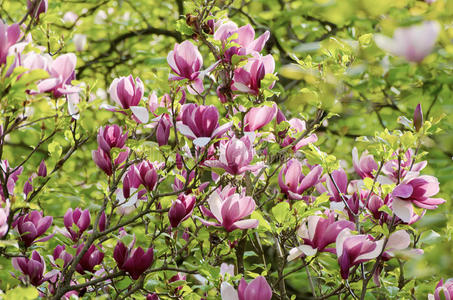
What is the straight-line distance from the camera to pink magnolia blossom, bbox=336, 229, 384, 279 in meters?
1.38

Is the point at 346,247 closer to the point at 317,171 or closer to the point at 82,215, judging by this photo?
the point at 317,171

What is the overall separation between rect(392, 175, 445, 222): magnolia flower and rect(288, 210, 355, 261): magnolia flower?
0.50 feet

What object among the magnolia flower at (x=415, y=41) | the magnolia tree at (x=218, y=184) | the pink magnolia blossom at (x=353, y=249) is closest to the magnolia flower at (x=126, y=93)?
the magnolia tree at (x=218, y=184)

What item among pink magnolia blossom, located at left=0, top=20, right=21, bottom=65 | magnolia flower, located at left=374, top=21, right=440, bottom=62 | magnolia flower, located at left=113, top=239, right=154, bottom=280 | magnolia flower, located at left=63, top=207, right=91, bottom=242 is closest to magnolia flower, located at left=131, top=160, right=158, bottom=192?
magnolia flower, located at left=113, top=239, right=154, bottom=280

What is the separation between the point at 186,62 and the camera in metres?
1.61

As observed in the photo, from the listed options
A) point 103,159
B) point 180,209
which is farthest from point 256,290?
point 103,159

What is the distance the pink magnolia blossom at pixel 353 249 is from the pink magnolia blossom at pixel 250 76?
1.74ft

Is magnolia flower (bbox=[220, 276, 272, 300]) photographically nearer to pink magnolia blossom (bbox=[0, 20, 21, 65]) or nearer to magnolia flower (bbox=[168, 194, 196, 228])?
magnolia flower (bbox=[168, 194, 196, 228])

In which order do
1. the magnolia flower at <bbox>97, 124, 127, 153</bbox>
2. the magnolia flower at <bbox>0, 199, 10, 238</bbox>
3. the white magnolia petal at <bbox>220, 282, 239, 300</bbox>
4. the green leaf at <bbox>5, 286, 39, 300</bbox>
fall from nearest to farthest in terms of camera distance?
1. the green leaf at <bbox>5, 286, 39, 300</bbox>
2. the magnolia flower at <bbox>0, 199, 10, 238</bbox>
3. the white magnolia petal at <bbox>220, 282, 239, 300</bbox>
4. the magnolia flower at <bbox>97, 124, 127, 153</bbox>

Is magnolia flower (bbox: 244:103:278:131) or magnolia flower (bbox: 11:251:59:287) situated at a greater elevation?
magnolia flower (bbox: 244:103:278:131)

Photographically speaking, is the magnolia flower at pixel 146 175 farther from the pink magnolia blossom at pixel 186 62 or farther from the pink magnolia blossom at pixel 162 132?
the pink magnolia blossom at pixel 186 62

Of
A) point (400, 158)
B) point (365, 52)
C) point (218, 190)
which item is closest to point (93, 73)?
point (218, 190)

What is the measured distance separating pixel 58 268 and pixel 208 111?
2.45 feet

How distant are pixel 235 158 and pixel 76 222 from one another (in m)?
0.76
